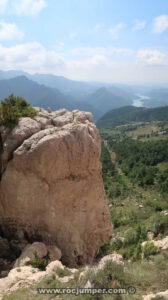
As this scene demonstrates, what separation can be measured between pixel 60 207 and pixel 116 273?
7.63m

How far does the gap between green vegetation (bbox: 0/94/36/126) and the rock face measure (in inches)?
21.4

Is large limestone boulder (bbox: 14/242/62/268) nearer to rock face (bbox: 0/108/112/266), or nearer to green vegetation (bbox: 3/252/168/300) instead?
rock face (bbox: 0/108/112/266)

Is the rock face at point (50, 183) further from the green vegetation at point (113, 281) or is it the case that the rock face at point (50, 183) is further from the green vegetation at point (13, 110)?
the green vegetation at point (113, 281)

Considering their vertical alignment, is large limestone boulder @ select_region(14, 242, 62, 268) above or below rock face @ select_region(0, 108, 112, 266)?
below

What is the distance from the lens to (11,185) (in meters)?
16.3

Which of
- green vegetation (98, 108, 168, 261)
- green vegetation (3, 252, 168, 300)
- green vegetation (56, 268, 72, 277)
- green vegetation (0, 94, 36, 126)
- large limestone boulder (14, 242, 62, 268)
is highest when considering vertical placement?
green vegetation (0, 94, 36, 126)

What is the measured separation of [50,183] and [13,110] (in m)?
5.45

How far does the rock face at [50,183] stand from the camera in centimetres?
1623

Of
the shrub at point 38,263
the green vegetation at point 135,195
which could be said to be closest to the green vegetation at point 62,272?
the shrub at point 38,263

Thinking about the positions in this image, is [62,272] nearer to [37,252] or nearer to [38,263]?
[38,263]

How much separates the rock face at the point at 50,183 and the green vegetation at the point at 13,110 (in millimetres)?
543

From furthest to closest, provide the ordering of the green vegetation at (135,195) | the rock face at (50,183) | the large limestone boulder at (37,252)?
the green vegetation at (135,195) → the rock face at (50,183) → the large limestone boulder at (37,252)

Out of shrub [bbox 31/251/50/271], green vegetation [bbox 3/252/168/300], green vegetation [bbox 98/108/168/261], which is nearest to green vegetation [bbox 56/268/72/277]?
green vegetation [bbox 3/252/168/300]

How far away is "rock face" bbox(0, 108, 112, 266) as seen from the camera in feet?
53.3
